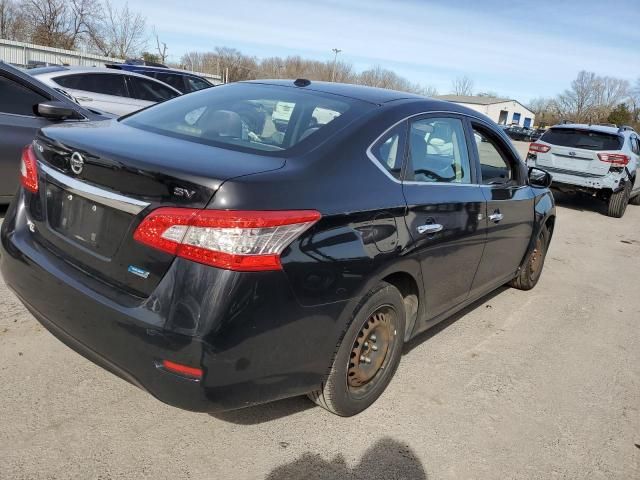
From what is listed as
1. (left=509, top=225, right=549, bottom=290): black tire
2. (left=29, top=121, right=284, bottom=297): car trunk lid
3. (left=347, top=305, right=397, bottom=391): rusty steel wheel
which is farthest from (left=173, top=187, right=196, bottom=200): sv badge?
(left=509, top=225, right=549, bottom=290): black tire

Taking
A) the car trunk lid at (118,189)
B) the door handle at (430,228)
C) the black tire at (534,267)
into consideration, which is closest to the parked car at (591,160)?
the black tire at (534,267)

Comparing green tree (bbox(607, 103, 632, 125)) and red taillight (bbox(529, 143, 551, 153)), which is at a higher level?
green tree (bbox(607, 103, 632, 125))

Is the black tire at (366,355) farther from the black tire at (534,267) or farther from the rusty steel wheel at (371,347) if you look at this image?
the black tire at (534,267)

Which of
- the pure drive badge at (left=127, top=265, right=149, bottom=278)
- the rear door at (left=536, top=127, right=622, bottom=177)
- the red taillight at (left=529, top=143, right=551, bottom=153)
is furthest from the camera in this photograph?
the red taillight at (left=529, top=143, right=551, bottom=153)

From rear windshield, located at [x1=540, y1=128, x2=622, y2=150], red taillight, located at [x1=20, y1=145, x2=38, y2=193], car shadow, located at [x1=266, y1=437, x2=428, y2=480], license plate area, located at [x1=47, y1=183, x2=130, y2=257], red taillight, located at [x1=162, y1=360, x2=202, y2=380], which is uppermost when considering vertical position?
rear windshield, located at [x1=540, y1=128, x2=622, y2=150]

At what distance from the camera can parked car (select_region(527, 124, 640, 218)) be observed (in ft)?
33.9

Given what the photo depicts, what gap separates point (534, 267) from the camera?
209 inches

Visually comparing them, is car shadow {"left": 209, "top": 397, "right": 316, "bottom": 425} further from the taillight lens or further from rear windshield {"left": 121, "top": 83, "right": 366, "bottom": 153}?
rear windshield {"left": 121, "top": 83, "right": 366, "bottom": 153}

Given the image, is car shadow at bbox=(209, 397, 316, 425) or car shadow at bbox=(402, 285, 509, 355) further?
car shadow at bbox=(402, 285, 509, 355)

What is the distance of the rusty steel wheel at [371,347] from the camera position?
277cm

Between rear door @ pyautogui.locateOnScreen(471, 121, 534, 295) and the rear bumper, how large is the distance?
5.92 feet

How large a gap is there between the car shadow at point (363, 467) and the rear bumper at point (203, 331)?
1.16ft

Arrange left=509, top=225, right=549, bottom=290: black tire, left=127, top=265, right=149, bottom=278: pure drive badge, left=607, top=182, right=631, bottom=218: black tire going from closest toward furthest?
1. left=127, top=265, right=149, bottom=278: pure drive badge
2. left=509, top=225, right=549, bottom=290: black tire
3. left=607, top=182, right=631, bottom=218: black tire

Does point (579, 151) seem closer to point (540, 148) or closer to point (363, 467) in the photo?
point (540, 148)
